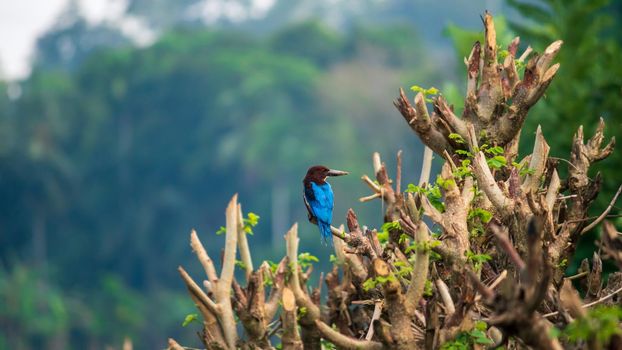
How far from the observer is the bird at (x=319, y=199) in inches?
255

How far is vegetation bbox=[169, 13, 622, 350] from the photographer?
206 inches

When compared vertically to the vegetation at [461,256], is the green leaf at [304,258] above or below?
above

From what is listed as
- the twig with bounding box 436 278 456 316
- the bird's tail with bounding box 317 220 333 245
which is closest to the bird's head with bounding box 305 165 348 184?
the bird's tail with bounding box 317 220 333 245

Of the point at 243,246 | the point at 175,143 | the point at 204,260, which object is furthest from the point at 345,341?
the point at 175,143

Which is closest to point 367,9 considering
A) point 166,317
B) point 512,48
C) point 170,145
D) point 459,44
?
point 170,145

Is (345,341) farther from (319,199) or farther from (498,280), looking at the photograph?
(319,199)

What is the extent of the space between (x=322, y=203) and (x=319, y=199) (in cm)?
3

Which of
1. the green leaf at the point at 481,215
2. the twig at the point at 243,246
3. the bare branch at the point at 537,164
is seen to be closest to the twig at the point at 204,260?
the twig at the point at 243,246

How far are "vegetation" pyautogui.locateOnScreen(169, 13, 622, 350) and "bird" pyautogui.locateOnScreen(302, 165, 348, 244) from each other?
0.56 feet

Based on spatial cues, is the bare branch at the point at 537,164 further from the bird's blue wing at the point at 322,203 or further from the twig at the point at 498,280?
the bird's blue wing at the point at 322,203

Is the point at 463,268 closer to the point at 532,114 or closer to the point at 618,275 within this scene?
the point at 618,275

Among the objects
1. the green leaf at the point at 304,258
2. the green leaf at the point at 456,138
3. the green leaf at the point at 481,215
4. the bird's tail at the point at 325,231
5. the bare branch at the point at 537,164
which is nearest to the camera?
the green leaf at the point at 481,215

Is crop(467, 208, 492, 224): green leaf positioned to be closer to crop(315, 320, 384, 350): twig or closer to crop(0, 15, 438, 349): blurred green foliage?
crop(315, 320, 384, 350): twig

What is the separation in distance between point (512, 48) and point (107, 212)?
47.2m
